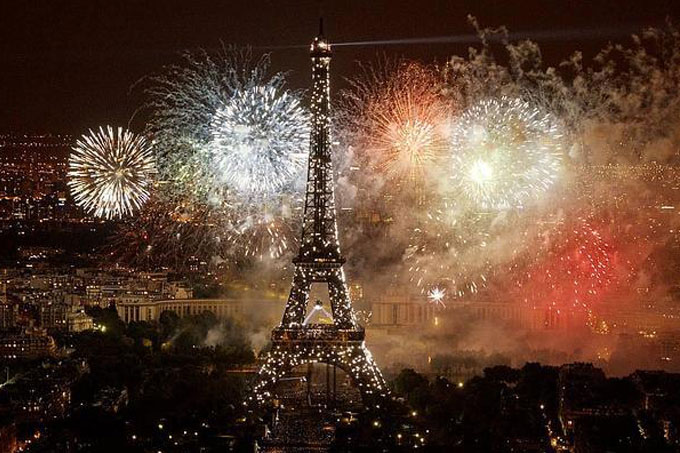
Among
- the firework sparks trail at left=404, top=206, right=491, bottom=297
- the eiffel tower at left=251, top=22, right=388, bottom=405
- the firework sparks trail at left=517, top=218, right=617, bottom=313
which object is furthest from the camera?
the firework sparks trail at left=404, top=206, right=491, bottom=297

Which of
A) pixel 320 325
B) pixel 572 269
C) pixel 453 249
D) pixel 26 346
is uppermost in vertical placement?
pixel 453 249

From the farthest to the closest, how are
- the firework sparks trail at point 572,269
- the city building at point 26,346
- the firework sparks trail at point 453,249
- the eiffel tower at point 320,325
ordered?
the city building at point 26,346
the firework sparks trail at point 453,249
the firework sparks trail at point 572,269
the eiffel tower at point 320,325

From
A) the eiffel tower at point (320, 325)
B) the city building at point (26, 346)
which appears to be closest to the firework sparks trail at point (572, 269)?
the eiffel tower at point (320, 325)

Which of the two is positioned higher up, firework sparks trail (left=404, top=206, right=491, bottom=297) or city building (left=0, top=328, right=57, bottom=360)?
firework sparks trail (left=404, top=206, right=491, bottom=297)

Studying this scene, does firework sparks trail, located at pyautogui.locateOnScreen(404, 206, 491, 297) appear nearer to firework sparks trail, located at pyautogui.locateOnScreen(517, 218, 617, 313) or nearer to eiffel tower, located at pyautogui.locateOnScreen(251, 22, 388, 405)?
firework sparks trail, located at pyautogui.locateOnScreen(517, 218, 617, 313)

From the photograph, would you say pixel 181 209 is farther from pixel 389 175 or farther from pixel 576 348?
pixel 576 348

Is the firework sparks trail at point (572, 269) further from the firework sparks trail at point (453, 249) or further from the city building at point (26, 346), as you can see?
the city building at point (26, 346)

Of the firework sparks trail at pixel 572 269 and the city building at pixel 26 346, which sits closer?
the firework sparks trail at pixel 572 269

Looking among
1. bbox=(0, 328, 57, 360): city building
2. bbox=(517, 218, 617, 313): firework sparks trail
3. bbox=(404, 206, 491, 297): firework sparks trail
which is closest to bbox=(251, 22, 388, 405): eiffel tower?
bbox=(404, 206, 491, 297): firework sparks trail

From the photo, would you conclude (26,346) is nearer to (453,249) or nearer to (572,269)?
(453,249)

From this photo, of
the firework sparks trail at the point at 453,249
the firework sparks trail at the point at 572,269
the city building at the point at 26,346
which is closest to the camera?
the firework sparks trail at the point at 572,269

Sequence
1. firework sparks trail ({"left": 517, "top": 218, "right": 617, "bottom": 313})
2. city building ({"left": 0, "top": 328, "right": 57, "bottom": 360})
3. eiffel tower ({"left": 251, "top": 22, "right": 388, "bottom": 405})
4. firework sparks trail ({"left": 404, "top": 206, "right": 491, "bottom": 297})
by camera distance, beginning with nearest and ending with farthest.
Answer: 1. eiffel tower ({"left": 251, "top": 22, "right": 388, "bottom": 405})
2. firework sparks trail ({"left": 517, "top": 218, "right": 617, "bottom": 313})
3. firework sparks trail ({"left": 404, "top": 206, "right": 491, "bottom": 297})
4. city building ({"left": 0, "top": 328, "right": 57, "bottom": 360})

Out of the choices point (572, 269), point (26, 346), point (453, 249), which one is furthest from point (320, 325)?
point (26, 346)

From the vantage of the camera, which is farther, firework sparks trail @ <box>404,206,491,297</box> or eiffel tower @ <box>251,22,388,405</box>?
firework sparks trail @ <box>404,206,491,297</box>
